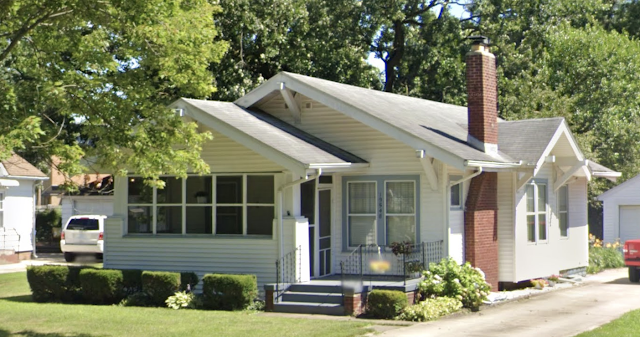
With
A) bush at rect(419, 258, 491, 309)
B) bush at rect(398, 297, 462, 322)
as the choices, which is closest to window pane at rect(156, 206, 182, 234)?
bush at rect(419, 258, 491, 309)

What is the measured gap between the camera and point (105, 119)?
14.4 metres

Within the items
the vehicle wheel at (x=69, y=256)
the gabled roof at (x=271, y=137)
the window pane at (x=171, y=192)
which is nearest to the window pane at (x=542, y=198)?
the gabled roof at (x=271, y=137)

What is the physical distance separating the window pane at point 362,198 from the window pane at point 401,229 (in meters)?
0.50

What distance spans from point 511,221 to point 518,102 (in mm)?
15161

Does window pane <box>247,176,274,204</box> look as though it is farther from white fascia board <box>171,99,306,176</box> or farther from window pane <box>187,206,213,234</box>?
white fascia board <box>171,99,306,176</box>

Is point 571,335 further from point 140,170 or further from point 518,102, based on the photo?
point 518,102

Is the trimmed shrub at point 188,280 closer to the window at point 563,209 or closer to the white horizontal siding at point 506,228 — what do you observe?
the white horizontal siding at point 506,228

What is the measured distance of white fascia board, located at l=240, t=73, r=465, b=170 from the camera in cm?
1758

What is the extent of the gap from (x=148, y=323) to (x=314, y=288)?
143 inches

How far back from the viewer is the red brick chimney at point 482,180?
1945cm

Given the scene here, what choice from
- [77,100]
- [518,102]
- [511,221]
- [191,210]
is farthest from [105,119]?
[518,102]

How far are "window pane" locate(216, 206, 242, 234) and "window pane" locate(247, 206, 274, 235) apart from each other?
0.24 metres

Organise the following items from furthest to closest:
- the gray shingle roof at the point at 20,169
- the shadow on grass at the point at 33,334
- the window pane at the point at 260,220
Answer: the gray shingle roof at the point at 20,169 → the window pane at the point at 260,220 → the shadow on grass at the point at 33,334

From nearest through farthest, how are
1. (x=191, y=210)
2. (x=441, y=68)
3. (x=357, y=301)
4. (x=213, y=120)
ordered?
(x=357, y=301) → (x=213, y=120) → (x=191, y=210) → (x=441, y=68)
